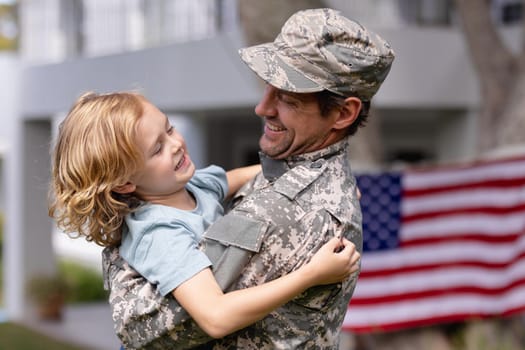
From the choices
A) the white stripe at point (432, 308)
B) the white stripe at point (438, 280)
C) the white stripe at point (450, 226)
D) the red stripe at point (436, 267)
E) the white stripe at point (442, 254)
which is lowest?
the white stripe at point (432, 308)

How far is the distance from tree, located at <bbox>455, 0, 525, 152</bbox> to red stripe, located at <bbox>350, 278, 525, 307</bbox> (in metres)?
0.95

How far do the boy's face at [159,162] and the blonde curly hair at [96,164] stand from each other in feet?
0.08

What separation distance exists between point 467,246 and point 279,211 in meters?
4.08

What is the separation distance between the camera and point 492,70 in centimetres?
627

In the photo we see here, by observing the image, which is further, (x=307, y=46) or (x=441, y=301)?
(x=441, y=301)

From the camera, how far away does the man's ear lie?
2.02 metres

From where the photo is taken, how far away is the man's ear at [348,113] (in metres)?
2.02

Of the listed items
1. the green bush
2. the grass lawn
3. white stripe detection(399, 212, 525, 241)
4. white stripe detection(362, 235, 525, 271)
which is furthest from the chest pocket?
the green bush

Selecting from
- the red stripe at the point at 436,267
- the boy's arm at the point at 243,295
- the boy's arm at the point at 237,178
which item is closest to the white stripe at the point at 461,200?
the red stripe at the point at 436,267

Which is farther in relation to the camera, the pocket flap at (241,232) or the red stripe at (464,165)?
the red stripe at (464,165)

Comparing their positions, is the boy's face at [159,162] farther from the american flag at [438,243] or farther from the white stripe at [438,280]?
the white stripe at [438,280]

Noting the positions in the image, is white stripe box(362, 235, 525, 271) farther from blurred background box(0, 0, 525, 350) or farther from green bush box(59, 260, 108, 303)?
green bush box(59, 260, 108, 303)

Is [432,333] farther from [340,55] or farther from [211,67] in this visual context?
[340,55]

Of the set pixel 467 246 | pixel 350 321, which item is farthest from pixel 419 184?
pixel 350 321
